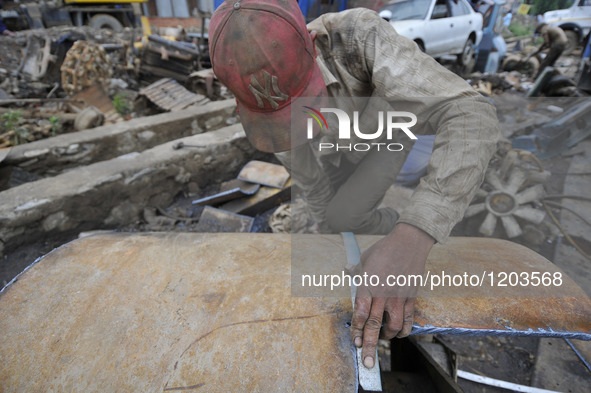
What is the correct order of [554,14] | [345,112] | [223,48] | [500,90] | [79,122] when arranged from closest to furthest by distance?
[223,48] → [345,112] → [79,122] → [500,90] → [554,14]

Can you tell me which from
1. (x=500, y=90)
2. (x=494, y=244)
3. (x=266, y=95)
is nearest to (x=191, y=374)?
(x=266, y=95)

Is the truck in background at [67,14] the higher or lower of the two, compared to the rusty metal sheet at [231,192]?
higher

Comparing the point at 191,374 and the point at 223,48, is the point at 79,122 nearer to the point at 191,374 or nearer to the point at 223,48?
the point at 223,48

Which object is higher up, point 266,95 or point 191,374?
point 266,95

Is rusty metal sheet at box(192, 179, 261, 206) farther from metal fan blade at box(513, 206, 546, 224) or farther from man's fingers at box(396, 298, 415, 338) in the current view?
metal fan blade at box(513, 206, 546, 224)

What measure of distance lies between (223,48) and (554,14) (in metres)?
10.3

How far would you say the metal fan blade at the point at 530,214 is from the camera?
2.35 metres

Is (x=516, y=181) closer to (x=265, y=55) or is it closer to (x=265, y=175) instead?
(x=265, y=175)

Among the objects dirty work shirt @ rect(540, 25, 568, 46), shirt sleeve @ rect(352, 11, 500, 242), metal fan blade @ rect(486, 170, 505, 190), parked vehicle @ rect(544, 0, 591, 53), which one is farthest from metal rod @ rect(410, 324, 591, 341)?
parked vehicle @ rect(544, 0, 591, 53)

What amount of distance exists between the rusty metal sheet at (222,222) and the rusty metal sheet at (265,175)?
0.46m

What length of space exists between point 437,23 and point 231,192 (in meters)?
5.76

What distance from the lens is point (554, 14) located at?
766 cm


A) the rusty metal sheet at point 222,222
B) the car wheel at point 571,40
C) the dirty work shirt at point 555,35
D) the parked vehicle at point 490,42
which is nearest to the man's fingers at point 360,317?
the rusty metal sheet at point 222,222

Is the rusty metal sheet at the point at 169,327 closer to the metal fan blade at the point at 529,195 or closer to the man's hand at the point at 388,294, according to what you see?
the man's hand at the point at 388,294
